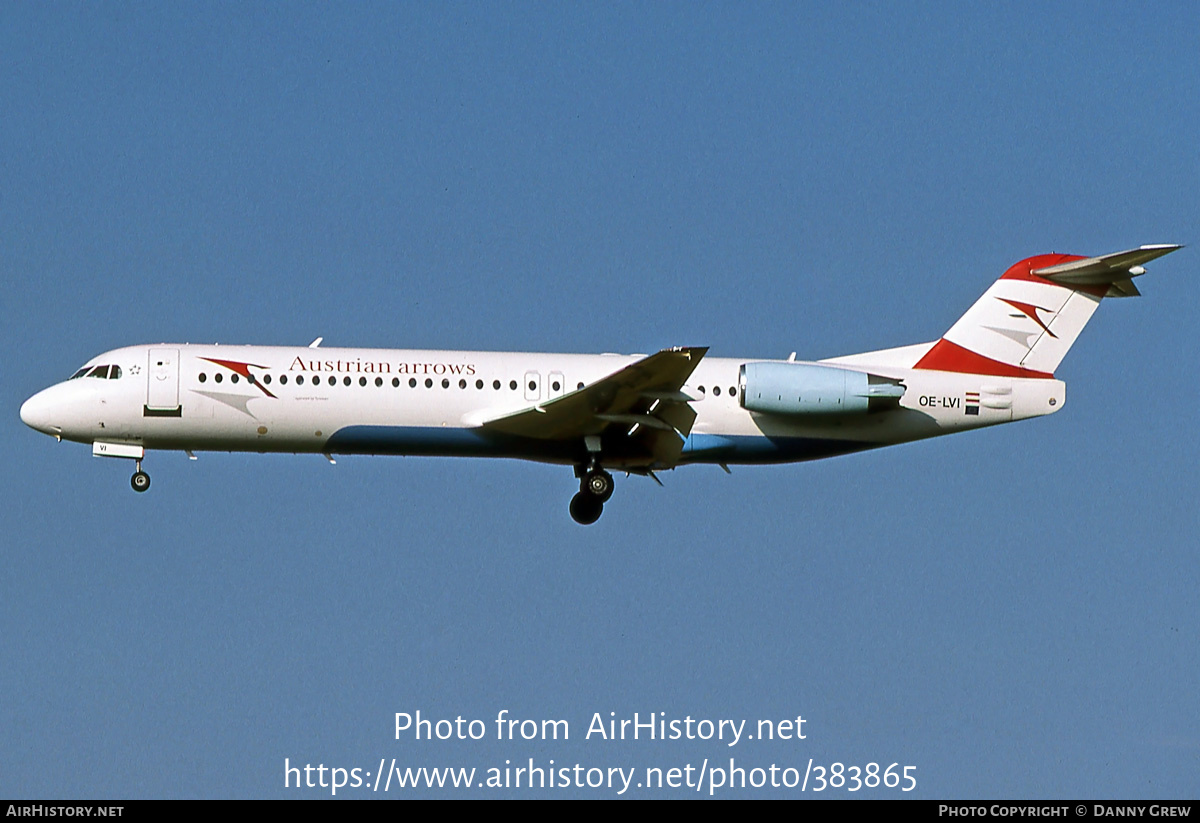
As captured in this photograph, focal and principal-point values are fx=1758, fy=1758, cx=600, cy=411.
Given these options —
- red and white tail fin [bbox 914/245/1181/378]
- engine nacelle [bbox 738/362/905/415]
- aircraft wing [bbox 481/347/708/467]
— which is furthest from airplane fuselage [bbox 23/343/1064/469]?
red and white tail fin [bbox 914/245/1181/378]

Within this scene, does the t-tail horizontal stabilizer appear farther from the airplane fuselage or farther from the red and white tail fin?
the airplane fuselage

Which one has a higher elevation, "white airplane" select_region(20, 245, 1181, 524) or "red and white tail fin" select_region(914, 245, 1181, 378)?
"red and white tail fin" select_region(914, 245, 1181, 378)

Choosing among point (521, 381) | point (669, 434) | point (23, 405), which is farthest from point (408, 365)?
point (23, 405)

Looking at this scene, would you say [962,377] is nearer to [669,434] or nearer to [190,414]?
[669,434]

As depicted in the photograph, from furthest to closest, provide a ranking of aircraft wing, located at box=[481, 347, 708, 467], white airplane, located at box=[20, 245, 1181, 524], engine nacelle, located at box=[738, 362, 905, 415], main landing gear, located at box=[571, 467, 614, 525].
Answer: main landing gear, located at box=[571, 467, 614, 525]
engine nacelle, located at box=[738, 362, 905, 415]
white airplane, located at box=[20, 245, 1181, 524]
aircraft wing, located at box=[481, 347, 708, 467]

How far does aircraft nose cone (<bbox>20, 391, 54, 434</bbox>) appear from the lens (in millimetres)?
34219

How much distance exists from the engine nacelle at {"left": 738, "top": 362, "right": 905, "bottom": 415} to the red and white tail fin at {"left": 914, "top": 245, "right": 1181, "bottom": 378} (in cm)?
243

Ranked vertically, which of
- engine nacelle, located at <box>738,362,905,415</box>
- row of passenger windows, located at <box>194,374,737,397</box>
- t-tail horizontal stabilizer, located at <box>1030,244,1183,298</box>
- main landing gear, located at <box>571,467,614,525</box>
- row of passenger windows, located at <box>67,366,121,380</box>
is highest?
t-tail horizontal stabilizer, located at <box>1030,244,1183,298</box>

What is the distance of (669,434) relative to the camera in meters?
34.5

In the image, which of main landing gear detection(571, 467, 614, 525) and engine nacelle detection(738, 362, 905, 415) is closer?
engine nacelle detection(738, 362, 905, 415)

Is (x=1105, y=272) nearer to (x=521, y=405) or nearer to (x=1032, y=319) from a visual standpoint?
(x=1032, y=319)

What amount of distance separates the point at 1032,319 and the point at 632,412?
905 centimetres

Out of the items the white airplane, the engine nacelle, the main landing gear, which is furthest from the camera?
the main landing gear
